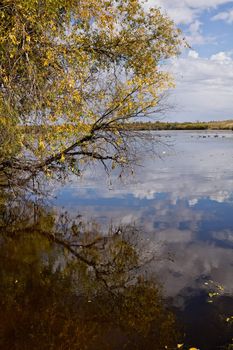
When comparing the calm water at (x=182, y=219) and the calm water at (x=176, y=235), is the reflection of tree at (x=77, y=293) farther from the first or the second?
the calm water at (x=182, y=219)

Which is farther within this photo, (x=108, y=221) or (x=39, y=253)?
(x=108, y=221)

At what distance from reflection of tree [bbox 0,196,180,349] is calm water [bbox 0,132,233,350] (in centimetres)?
7

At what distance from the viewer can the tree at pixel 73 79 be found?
11.7m

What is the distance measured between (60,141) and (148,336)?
832 cm

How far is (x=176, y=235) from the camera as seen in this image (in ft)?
46.3

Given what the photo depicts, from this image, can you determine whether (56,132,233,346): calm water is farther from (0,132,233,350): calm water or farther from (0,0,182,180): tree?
(0,0,182,180): tree

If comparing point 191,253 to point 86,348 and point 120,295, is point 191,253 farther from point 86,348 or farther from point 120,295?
point 86,348

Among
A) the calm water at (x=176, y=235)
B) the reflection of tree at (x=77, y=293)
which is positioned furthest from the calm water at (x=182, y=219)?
the reflection of tree at (x=77, y=293)

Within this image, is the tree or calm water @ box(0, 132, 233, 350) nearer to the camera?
calm water @ box(0, 132, 233, 350)

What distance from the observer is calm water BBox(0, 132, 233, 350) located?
8.17m

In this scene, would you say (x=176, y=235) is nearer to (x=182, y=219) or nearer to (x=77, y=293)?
(x=182, y=219)

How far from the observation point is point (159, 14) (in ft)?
56.0

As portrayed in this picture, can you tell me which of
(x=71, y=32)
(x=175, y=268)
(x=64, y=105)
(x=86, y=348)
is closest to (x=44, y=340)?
(x=86, y=348)

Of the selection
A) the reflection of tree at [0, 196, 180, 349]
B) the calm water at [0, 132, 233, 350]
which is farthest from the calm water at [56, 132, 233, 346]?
the reflection of tree at [0, 196, 180, 349]
